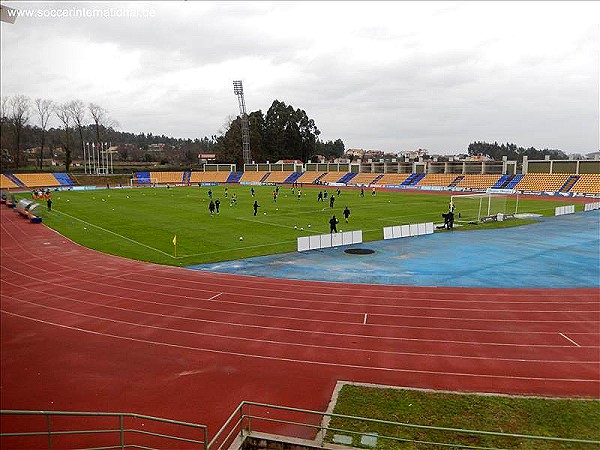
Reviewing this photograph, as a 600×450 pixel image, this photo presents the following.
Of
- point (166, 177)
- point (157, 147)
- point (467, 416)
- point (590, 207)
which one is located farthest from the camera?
point (157, 147)

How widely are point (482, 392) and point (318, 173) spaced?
90.0 metres

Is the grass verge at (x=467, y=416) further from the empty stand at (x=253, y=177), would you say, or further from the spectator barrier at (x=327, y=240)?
the empty stand at (x=253, y=177)

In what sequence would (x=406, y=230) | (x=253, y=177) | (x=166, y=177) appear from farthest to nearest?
(x=253, y=177) < (x=166, y=177) < (x=406, y=230)

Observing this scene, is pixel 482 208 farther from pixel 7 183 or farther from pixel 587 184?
pixel 7 183

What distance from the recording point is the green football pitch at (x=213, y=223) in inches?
1030

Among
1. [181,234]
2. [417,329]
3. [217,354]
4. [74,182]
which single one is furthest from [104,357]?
[74,182]

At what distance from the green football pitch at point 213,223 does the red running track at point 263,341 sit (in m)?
6.39

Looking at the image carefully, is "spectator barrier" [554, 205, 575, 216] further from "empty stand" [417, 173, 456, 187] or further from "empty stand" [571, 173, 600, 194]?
"empty stand" [417, 173, 456, 187]

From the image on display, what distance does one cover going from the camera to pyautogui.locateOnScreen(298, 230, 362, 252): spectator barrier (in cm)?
2565

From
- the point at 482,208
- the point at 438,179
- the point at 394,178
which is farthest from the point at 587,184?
the point at 394,178

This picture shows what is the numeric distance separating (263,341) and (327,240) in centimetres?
1389

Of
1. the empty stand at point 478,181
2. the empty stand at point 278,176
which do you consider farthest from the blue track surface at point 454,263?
the empty stand at point 278,176

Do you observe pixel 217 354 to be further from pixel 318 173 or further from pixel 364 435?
pixel 318 173

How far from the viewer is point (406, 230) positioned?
30.5 metres
